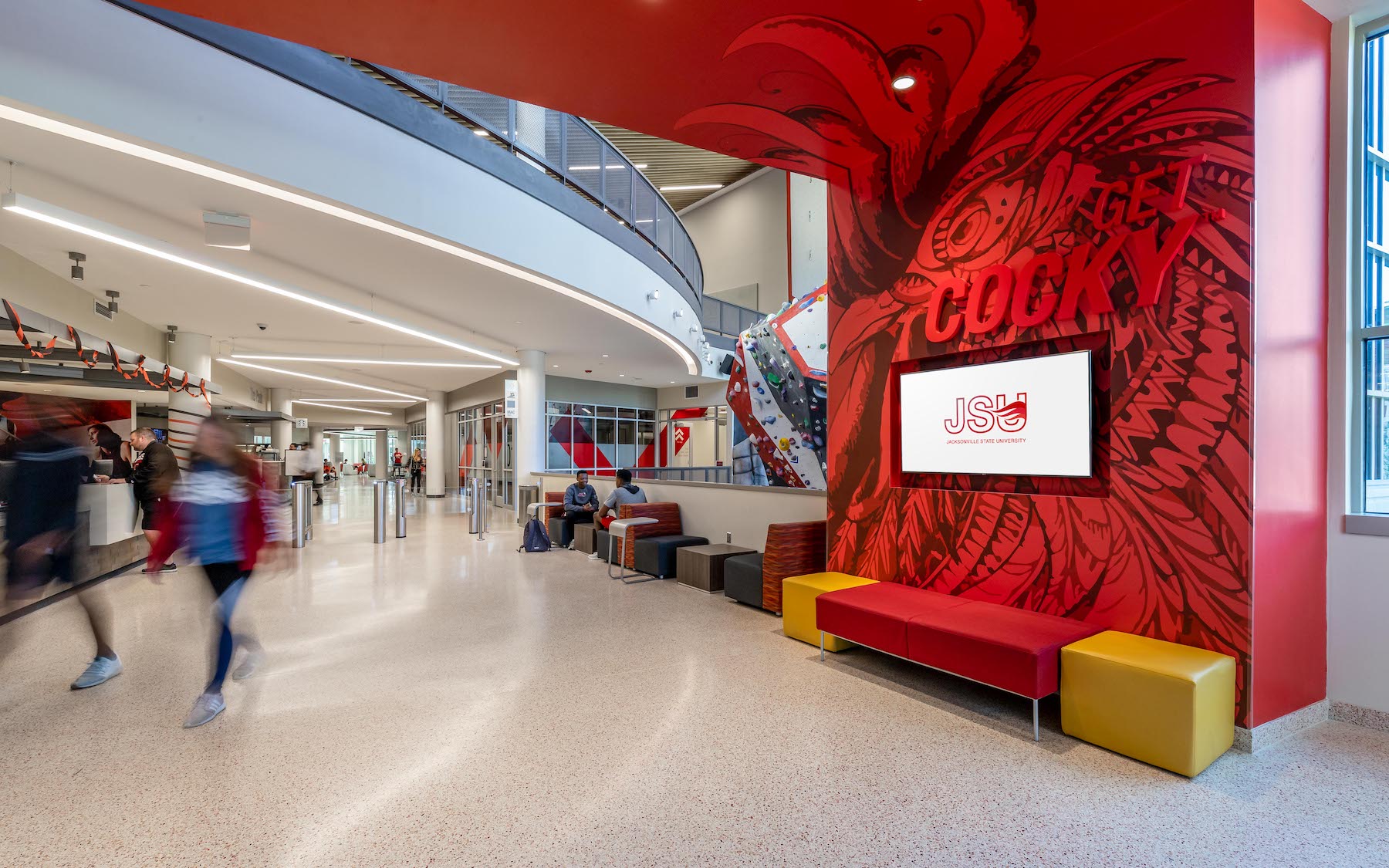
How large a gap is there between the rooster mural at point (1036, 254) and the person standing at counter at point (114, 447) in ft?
27.1

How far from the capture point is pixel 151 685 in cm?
395

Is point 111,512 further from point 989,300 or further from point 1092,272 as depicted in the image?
point 1092,272

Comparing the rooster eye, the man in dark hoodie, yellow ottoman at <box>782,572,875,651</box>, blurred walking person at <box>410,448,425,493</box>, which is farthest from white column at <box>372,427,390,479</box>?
the rooster eye

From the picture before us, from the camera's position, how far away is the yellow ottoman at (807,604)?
4.69 meters

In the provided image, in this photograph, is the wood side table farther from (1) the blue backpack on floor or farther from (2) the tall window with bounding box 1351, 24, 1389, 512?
(2) the tall window with bounding box 1351, 24, 1389, 512

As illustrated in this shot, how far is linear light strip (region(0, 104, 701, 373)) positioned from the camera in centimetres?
433

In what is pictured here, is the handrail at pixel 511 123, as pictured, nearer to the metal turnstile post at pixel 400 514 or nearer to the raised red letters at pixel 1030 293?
the raised red letters at pixel 1030 293

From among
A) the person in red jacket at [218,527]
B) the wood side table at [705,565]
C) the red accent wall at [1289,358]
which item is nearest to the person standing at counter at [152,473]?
the person in red jacket at [218,527]

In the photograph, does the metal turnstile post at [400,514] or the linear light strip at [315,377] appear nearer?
the metal turnstile post at [400,514]

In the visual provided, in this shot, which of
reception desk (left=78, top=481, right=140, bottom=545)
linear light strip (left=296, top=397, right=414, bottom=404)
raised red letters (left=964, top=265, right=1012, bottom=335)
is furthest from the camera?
linear light strip (left=296, top=397, right=414, bottom=404)

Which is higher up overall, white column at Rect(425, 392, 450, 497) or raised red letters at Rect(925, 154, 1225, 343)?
raised red letters at Rect(925, 154, 1225, 343)

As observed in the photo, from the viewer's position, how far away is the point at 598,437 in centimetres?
1955

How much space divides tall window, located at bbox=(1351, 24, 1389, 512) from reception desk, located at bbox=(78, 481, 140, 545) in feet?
32.7

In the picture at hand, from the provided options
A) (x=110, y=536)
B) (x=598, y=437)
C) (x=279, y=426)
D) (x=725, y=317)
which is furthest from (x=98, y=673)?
(x=279, y=426)
